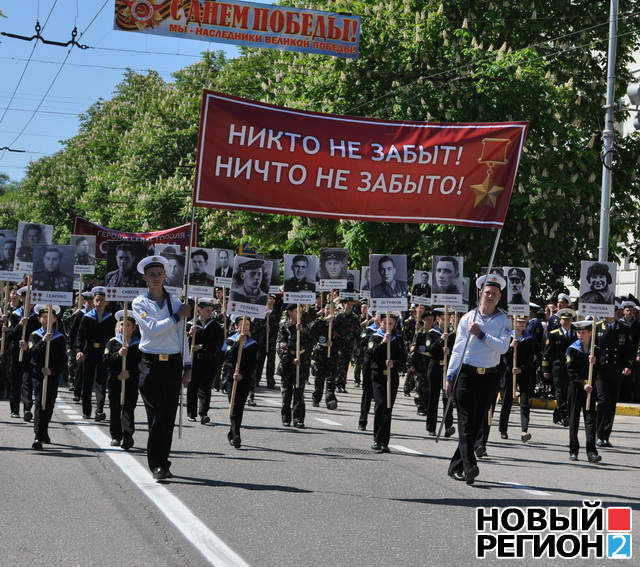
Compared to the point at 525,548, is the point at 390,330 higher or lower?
higher

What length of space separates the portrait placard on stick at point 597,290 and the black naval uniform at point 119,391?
603 cm

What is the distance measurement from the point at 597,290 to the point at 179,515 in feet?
28.2

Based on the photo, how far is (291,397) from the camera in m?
15.7

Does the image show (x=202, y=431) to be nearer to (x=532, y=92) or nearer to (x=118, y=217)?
(x=532, y=92)

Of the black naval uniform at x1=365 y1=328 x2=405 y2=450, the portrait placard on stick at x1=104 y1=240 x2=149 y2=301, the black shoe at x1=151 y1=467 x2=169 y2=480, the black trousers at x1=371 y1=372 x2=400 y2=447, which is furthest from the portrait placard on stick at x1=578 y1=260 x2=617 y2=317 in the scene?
the black shoe at x1=151 y1=467 x2=169 y2=480

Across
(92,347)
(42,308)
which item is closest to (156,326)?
(42,308)

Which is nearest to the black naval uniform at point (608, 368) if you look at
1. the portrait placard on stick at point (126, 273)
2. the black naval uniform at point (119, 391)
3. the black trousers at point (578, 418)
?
the black trousers at point (578, 418)

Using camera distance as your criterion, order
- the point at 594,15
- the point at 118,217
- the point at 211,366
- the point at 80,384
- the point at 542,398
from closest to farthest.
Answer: the point at 211,366 → the point at 80,384 → the point at 542,398 → the point at 594,15 → the point at 118,217

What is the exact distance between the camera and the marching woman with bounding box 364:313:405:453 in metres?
12.9

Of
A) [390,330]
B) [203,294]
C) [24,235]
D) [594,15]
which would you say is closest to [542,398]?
[203,294]

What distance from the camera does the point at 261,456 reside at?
39.9ft

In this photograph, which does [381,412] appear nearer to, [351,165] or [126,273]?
[351,165]

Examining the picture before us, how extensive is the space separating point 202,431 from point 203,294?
5.60 m

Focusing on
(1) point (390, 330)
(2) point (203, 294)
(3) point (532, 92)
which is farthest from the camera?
(3) point (532, 92)
